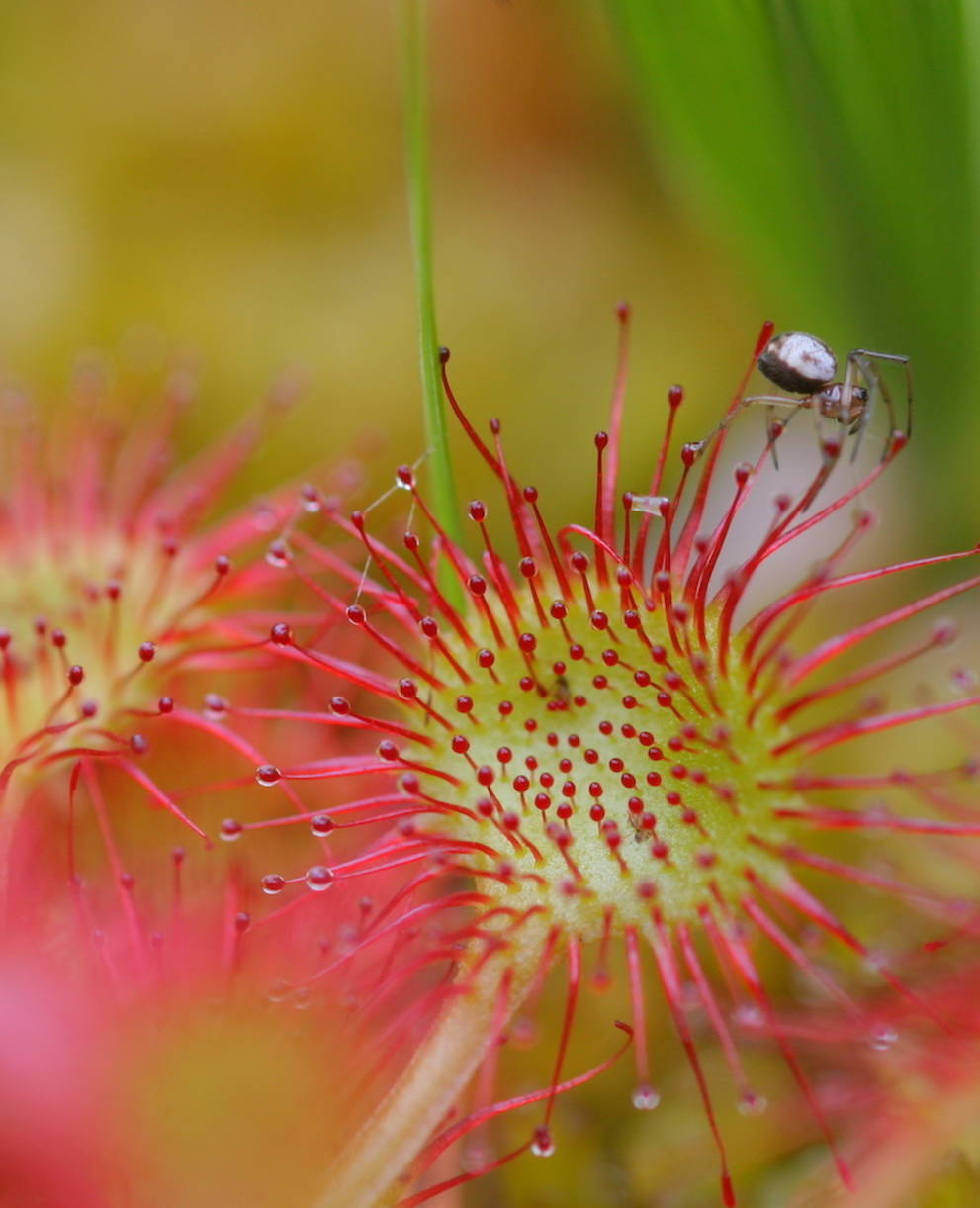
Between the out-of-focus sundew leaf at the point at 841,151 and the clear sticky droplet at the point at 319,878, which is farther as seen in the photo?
the out-of-focus sundew leaf at the point at 841,151

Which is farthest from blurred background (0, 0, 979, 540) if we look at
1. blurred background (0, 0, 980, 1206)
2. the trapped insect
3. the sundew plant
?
the sundew plant

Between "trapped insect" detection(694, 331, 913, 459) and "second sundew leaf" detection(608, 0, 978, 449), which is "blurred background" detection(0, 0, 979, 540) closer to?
"second sundew leaf" detection(608, 0, 978, 449)

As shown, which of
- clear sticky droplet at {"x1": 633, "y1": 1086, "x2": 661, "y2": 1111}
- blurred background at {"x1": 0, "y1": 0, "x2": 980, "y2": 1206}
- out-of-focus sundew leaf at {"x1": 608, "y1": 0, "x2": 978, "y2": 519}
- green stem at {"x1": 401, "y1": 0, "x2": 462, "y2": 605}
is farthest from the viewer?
blurred background at {"x1": 0, "y1": 0, "x2": 980, "y2": 1206}

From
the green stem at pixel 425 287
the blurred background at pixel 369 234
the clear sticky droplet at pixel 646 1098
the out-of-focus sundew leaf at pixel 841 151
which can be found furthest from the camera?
the blurred background at pixel 369 234

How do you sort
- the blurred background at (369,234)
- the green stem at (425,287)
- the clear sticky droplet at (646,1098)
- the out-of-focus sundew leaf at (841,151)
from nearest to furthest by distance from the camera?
the clear sticky droplet at (646,1098), the green stem at (425,287), the out-of-focus sundew leaf at (841,151), the blurred background at (369,234)

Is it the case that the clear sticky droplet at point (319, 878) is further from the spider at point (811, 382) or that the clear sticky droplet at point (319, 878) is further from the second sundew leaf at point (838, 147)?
the second sundew leaf at point (838, 147)

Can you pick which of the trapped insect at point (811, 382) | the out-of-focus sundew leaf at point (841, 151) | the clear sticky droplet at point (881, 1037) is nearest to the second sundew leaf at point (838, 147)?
the out-of-focus sundew leaf at point (841, 151)

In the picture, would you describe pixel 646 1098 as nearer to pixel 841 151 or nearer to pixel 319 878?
pixel 319 878

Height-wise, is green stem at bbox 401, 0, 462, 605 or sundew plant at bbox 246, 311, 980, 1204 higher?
green stem at bbox 401, 0, 462, 605

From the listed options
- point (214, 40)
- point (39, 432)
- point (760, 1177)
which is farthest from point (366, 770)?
point (214, 40)
